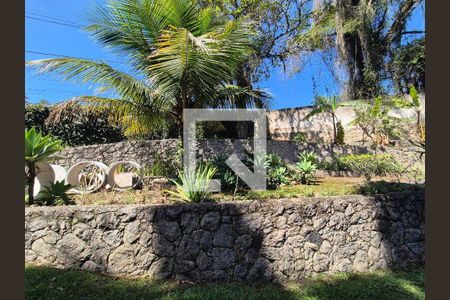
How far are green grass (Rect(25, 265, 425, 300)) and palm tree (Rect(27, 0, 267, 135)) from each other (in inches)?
161

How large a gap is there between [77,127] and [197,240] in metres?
9.75

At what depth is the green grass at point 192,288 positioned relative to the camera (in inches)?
171

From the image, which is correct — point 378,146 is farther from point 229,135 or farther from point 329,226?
point 329,226

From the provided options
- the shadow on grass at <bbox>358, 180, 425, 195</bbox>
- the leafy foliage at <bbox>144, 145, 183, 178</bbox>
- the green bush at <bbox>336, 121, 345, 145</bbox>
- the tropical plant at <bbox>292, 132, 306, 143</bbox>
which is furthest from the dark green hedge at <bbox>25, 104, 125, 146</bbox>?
the shadow on grass at <bbox>358, 180, 425, 195</bbox>

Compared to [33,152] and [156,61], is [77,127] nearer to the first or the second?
[156,61]

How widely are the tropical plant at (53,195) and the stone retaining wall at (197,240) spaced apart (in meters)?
0.53

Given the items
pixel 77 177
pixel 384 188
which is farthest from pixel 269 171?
pixel 77 177

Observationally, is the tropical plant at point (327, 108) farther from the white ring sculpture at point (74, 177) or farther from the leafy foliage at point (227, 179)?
the white ring sculpture at point (74, 177)

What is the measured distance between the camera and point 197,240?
203 inches

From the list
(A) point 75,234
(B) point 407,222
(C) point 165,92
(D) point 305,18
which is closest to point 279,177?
(B) point 407,222

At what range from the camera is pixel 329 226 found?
5.66 m

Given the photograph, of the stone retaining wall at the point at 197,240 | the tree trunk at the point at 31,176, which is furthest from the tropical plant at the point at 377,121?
the tree trunk at the point at 31,176

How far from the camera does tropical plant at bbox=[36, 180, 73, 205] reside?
5848mm

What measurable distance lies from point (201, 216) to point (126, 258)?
141 cm
